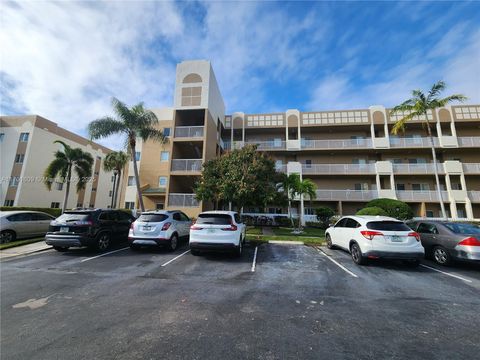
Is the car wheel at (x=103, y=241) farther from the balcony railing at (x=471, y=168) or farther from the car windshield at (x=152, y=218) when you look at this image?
the balcony railing at (x=471, y=168)

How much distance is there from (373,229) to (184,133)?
1769cm

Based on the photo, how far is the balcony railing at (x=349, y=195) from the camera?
22172 mm

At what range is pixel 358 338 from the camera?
3.21m

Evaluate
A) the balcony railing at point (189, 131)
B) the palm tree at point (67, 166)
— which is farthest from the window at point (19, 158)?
the balcony railing at point (189, 131)

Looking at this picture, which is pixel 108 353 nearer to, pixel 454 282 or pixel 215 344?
pixel 215 344

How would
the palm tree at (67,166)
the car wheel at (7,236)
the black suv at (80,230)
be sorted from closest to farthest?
the black suv at (80,230) → the car wheel at (7,236) → the palm tree at (67,166)

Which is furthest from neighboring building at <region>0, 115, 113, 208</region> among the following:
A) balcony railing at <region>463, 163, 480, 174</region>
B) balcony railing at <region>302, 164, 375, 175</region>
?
balcony railing at <region>463, 163, 480, 174</region>

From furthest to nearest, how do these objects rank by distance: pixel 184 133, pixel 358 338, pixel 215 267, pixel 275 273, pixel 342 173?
1. pixel 342 173
2. pixel 184 133
3. pixel 215 267
4. pixel 275 273
5. pixel 358 338

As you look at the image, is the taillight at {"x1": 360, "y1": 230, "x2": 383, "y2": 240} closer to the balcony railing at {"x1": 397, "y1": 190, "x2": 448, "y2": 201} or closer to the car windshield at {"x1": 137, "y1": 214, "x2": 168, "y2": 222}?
the car windshield at {"x1": 137, "y1": 214, "x2": 168, "y2": 222}

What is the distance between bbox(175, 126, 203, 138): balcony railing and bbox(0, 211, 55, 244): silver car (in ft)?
39.0

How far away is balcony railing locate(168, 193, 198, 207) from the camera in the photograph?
18.9 metres

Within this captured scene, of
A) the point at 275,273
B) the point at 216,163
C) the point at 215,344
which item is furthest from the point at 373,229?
the point at 216,163

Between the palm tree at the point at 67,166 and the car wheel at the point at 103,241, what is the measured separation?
13377mm

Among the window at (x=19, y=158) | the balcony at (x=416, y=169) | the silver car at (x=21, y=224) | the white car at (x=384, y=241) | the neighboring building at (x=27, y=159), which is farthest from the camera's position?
the window at (x=19, y=158)
